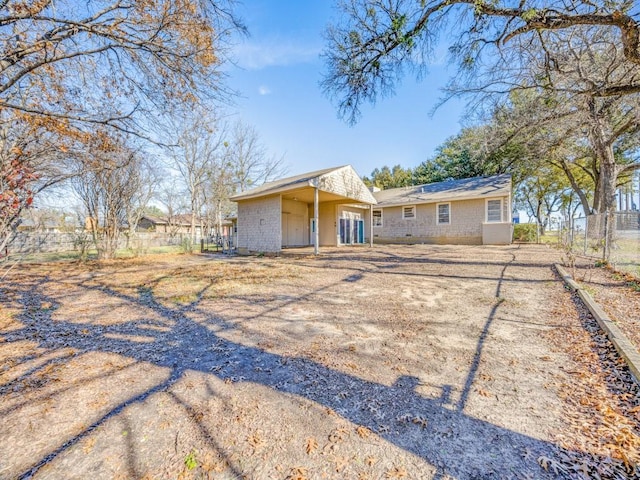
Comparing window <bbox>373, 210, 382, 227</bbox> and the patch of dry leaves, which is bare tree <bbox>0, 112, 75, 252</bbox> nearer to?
the patch of dry leaves

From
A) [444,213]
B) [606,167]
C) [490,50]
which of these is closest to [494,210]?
[444,213]

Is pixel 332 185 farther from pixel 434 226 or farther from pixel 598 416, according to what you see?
pixel 598 416

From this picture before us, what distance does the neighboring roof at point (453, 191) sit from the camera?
53.4 feet

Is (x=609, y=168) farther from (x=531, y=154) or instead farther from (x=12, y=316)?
(x=12, y=316)

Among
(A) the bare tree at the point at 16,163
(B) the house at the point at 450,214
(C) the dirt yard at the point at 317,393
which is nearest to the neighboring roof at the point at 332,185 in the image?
(B) the house at the point at 450,214

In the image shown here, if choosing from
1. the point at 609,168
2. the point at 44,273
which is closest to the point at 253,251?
the point at 44,273

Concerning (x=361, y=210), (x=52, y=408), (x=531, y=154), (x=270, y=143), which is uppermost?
(x=270, y=143)

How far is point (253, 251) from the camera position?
1494cm

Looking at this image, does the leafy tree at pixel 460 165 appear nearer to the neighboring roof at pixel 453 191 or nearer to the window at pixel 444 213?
the neighboring roof at pixel 453 191

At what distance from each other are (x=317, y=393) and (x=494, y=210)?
17655 mm

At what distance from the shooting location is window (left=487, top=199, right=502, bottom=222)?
16.1 meters

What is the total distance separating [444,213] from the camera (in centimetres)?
1794

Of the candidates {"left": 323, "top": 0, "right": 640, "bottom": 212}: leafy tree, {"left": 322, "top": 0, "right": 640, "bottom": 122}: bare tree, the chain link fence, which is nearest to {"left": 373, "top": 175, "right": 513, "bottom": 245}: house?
the chain link fence

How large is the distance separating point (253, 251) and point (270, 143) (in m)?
14.7
